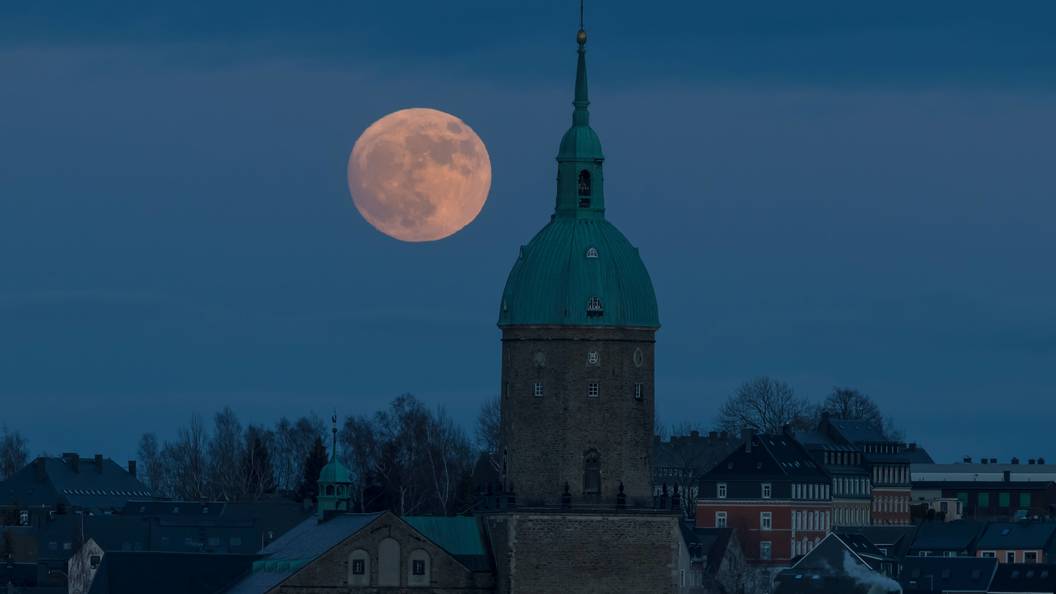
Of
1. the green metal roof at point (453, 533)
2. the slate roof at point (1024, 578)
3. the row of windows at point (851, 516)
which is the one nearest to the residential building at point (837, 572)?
the slate roof at point (1024, 578)

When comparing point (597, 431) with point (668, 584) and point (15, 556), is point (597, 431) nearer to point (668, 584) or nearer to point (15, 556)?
point (668, 584)

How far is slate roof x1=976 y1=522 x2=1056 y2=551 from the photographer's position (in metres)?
169

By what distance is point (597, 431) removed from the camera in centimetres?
8706

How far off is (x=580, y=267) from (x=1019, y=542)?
8771 cm

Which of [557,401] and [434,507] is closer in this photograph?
[557,401]

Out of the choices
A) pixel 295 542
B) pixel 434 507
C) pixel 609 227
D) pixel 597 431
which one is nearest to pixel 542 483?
pixel 597 431

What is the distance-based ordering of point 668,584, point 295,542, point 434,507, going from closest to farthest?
point 668,584 < point 295,542 < point 434,507

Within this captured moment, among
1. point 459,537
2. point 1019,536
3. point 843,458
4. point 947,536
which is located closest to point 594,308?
point 459,537

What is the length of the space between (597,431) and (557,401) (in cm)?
146

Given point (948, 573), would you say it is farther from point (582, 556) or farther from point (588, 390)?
point (582, 556)

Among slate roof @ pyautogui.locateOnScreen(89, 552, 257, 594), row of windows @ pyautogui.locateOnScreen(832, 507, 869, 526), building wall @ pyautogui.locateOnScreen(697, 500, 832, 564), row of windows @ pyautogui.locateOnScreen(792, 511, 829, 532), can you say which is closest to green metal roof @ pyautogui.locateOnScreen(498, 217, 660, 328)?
slate roof @ pyautogui.locateOnScreen(89, 552, 257, 594)

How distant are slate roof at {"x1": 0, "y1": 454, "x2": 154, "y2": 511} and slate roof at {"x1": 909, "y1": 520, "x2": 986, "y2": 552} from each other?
52.5 meters

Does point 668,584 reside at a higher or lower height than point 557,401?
lower

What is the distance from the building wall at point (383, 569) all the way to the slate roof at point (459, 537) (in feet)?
1.18
